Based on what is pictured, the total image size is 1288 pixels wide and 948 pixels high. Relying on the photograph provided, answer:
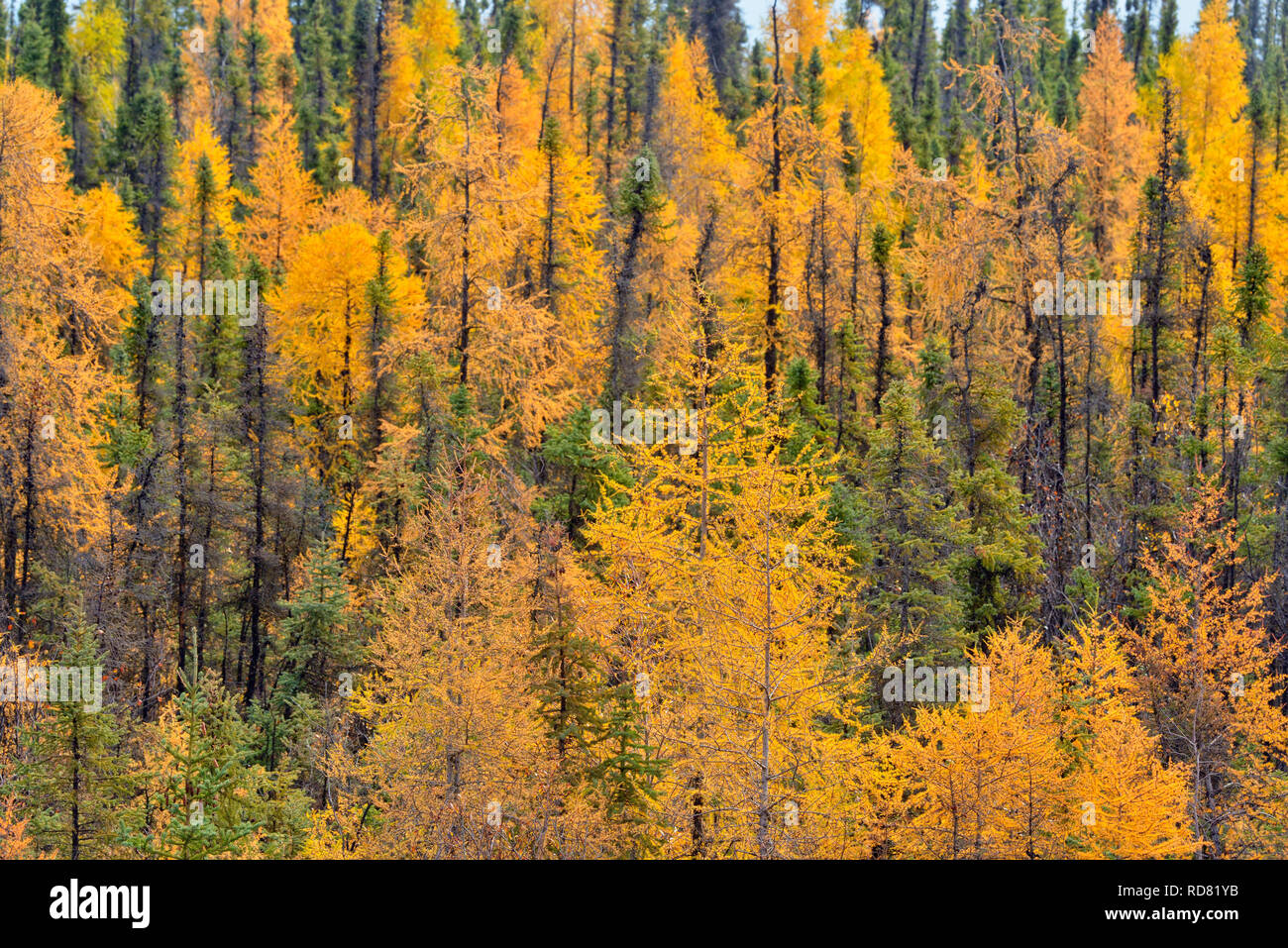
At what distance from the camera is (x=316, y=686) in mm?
30703

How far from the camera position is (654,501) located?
18688 mm

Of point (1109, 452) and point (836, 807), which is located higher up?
point (1109, 452)

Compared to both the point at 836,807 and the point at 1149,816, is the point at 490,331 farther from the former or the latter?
the point at 1149,816

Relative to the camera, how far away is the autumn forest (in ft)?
60.2

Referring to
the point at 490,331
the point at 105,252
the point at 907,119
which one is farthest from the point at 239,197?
the point at 907,119

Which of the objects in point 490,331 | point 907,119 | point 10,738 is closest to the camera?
point 10,738

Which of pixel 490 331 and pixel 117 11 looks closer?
pixel 490 331

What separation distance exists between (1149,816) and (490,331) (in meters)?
16.9

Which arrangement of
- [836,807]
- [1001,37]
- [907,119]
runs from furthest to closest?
[907,119], [1001,37], [836,807]

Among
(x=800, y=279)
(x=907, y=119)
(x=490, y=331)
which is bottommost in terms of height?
(x=490, y=331)

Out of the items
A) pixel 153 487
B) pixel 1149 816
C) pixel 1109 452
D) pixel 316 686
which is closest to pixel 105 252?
pixel 153 487

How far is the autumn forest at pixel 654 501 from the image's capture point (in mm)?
18344

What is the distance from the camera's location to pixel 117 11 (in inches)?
2598

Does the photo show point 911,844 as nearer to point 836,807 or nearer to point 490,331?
point 836,807
